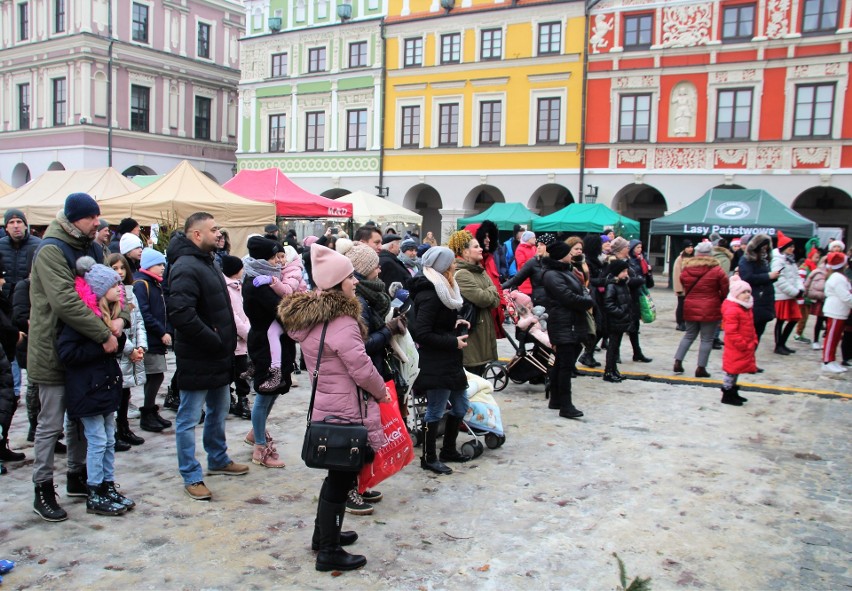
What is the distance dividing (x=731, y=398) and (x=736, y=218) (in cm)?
1444

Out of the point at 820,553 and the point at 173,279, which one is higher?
the point at 173,279

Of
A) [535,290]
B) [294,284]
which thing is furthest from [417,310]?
[535,290]

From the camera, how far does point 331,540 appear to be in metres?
3.94

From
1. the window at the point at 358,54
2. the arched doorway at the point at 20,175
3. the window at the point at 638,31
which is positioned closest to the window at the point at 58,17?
A: the arched doorway at the point at 20,175

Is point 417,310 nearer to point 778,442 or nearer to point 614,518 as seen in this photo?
point 614,518

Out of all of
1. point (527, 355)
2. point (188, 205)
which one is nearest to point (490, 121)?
point (188, 205)

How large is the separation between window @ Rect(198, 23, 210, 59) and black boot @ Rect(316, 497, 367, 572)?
38.3 m

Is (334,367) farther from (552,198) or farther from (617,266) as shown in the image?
(552,198)

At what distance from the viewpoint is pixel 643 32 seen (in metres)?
25.4

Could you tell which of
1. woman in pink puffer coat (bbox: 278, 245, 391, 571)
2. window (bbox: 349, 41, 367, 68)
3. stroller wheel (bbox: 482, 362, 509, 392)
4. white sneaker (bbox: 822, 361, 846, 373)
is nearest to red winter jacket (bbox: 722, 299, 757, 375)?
stroller wheel (bbox: 482, 362, 509, 392)

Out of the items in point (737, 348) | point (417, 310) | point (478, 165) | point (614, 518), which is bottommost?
point (614, 518)

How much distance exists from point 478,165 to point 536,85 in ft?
12.7

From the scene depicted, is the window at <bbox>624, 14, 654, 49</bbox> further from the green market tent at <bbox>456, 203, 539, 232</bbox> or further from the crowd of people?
the crowd of people

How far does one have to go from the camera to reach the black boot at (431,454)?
5.60 meters
